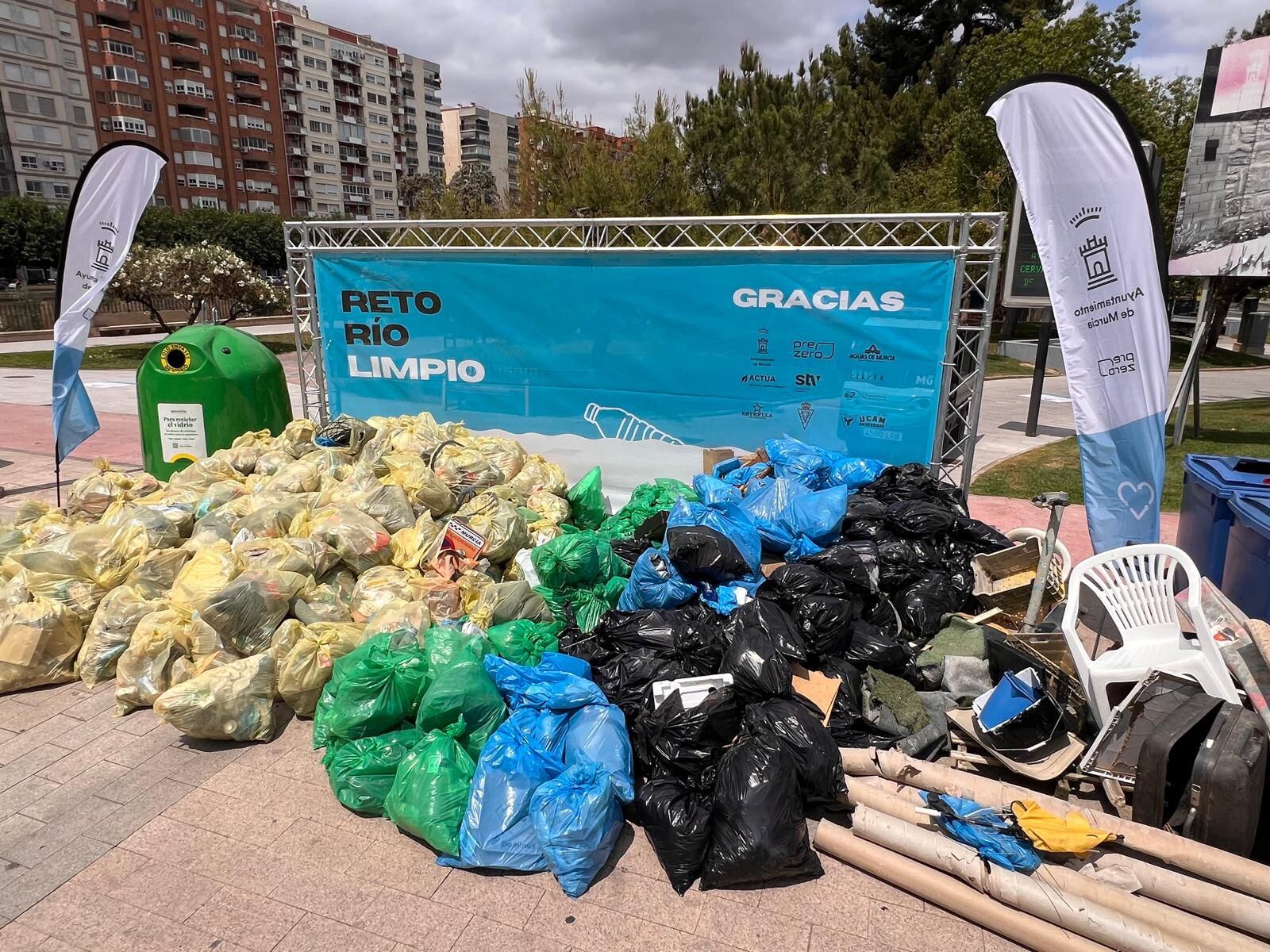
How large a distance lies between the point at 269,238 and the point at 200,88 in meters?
19.7

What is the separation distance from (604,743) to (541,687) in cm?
45

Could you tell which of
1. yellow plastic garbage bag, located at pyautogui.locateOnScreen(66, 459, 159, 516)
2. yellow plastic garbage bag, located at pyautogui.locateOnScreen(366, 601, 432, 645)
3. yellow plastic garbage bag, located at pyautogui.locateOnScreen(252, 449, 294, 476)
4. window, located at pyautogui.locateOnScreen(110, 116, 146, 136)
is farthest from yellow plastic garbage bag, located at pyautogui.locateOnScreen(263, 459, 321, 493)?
window, located at pyautogui.locateOnScreen(110, 116, 146, 136)

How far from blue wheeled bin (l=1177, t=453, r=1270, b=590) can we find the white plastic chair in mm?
859

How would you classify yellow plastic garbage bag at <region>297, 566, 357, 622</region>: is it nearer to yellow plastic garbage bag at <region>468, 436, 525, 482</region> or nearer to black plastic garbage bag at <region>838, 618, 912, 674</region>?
yellow plastic garbage bag at <region>468, 436, 525, 482</region>

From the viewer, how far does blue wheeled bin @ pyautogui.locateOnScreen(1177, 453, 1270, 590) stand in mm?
4617

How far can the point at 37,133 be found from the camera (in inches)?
2029

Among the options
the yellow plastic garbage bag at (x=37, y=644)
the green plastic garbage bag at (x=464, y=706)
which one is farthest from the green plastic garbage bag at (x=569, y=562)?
the yellow plastic garbage bag at (x=37, y=644)

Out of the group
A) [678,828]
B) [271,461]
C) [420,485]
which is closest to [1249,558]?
[678,828]

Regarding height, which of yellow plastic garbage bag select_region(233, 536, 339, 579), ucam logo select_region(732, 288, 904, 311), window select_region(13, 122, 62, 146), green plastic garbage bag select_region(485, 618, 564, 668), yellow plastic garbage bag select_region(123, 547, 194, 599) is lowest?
green plastic garbage bag select_region(485, 618, 564, 668)

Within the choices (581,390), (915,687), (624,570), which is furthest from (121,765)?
(581,390)

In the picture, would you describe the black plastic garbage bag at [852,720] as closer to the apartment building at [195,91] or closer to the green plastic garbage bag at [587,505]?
the green plastic garbage bag at [587,505]

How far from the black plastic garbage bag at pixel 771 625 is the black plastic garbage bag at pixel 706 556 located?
579 mm

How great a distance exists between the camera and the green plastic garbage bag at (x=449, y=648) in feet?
12.1

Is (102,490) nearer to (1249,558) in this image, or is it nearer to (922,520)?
(922,520)
